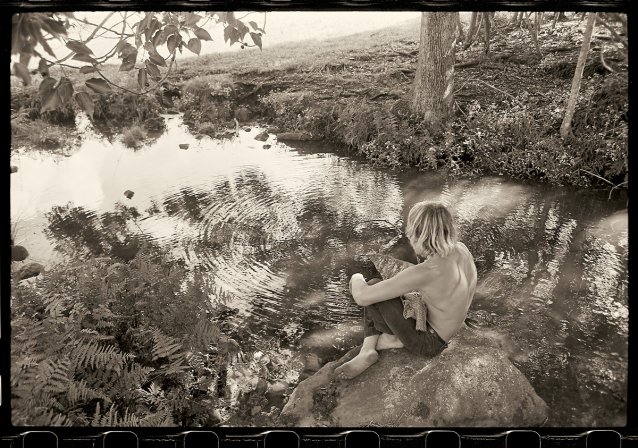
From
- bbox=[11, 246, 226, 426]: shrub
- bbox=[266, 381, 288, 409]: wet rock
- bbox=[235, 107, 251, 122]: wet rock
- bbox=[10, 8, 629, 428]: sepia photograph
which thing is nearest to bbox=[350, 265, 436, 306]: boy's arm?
bbox=[10, 8, 629, 428]: sepia photograph

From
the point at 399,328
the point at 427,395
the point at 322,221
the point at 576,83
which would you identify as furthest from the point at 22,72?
the point at 576,83

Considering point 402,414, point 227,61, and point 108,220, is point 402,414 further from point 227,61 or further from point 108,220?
point 227,61

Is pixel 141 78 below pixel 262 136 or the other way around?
the other way around

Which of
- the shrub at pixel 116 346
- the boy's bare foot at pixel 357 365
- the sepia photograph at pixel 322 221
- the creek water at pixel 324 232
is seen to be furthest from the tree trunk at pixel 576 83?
the shrub at pixel 116 346

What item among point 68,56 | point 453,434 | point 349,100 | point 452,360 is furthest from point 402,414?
point 68,56

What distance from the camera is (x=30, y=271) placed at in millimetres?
2469

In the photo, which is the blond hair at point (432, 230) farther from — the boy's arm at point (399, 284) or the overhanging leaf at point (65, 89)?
the overhanging leaf at point (65, 89)

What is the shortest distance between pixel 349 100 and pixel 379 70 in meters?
0.22

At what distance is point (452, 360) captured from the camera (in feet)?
8.11

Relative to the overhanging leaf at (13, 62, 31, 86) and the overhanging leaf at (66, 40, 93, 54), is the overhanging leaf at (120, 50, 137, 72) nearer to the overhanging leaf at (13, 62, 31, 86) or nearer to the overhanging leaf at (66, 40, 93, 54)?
the overhanging leaf at (66, 40, 93, 54)

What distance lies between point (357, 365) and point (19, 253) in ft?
5.54

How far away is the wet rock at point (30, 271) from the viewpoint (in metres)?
2.44

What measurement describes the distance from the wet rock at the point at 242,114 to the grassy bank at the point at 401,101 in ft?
0.04

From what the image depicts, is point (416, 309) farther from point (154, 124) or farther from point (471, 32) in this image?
point (154, 124)
